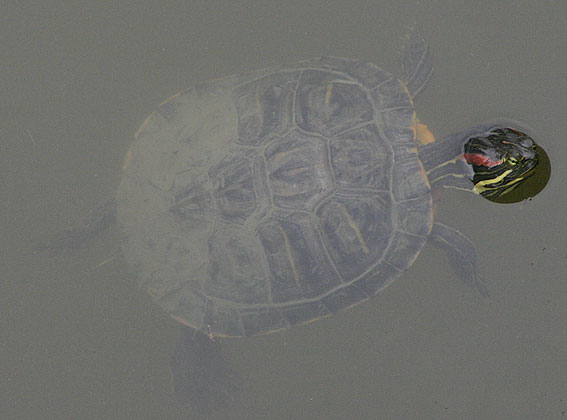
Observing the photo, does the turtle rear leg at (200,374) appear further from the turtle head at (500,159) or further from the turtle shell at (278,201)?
the turtle head at (500,159)

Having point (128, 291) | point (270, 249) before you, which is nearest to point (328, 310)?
point (270, 249)

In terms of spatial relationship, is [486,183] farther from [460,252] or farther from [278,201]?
[278,201]

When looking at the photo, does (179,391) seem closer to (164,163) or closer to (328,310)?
(328,310)

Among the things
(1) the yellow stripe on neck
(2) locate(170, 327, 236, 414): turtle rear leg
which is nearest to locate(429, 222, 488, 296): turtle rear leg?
(1) the yellow stripe on neck

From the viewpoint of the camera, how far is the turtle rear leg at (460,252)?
14.8ft

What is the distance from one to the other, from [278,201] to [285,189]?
0.33ft

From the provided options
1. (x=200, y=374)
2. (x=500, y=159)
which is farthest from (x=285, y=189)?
(x=200, y=374)

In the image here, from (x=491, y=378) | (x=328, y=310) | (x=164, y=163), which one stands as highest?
(x=164, y=163)

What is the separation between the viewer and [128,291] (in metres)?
5.07

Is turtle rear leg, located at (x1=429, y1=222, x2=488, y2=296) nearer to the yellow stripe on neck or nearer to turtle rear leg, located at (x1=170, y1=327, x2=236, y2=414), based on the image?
the yellow stripe on neck

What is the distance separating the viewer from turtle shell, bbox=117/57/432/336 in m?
3.78

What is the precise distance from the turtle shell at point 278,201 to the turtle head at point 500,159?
0.57 meters

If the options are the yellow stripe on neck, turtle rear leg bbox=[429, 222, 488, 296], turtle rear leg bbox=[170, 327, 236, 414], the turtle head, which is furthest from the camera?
turtle rear leg bbox=[170, 327, 236, 414]

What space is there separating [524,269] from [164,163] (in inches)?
127
